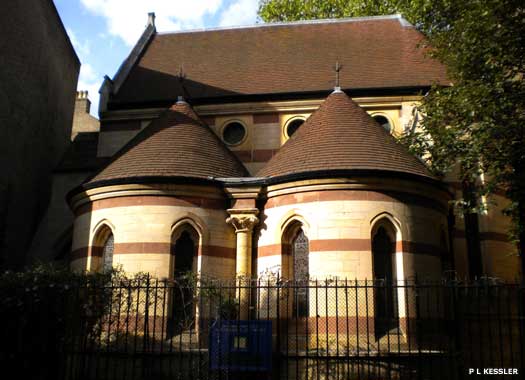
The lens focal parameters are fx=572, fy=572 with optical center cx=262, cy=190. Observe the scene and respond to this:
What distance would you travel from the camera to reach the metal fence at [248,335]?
35.7ft

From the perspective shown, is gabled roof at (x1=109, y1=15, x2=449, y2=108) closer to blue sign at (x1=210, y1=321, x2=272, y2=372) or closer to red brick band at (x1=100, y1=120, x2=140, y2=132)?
red brick band at (x1=100, y1=120, x2=140, y2=132)

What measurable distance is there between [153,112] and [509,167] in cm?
1231

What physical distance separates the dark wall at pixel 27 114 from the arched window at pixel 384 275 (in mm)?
11904

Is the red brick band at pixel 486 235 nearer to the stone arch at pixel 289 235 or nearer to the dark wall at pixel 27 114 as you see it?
the stone arch at pixel 289 235

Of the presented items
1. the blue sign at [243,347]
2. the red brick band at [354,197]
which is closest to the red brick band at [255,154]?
the red brick band at [354,197]

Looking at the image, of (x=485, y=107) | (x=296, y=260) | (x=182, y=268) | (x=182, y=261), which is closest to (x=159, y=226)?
(x=182, y=261)

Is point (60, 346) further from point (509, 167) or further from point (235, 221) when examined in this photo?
point (509, 167)

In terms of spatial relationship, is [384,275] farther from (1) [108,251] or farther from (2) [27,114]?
(2) [27,114]

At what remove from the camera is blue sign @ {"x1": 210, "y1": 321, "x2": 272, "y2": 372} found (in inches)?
425

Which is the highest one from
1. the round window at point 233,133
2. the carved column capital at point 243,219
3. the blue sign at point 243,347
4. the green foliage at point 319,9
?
the green foliage at point 319,9

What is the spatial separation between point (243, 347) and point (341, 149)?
6193mm

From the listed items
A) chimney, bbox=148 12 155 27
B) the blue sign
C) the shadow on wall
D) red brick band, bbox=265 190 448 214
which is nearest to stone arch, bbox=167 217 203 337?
red brick band, bbox=265 190 448 214

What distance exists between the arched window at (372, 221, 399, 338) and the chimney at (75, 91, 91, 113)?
100ft

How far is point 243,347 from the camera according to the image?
10883 millimetres
